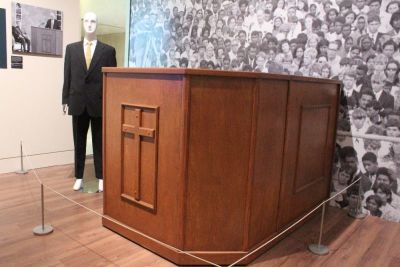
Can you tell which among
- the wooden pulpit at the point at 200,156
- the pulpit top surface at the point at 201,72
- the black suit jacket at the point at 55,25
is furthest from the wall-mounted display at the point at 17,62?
the pulpit top surface at the point at 201,72

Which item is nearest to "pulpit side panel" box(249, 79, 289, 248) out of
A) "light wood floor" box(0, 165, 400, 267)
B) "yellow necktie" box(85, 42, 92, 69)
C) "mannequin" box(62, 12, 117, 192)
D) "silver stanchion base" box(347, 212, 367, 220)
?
"light wood floor" box(0, 165, 400, 267)

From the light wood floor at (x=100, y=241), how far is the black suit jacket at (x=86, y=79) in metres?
0.86

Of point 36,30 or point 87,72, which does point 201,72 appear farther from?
point 36,30

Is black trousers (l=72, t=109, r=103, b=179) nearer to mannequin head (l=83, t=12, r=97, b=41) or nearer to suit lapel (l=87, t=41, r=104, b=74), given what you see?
suit lapel (l=87, t=41, r=104, b=74)

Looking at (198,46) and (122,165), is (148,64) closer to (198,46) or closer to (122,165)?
(198,46)

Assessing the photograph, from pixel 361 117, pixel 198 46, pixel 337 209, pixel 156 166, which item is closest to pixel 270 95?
pixel 156 166

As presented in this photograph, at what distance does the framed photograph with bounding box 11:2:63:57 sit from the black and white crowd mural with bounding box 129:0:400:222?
185 cm

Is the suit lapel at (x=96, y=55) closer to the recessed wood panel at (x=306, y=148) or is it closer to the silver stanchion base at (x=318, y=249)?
the recessed wood panel at (x=306, y=148)

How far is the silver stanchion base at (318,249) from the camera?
2527 millimetres

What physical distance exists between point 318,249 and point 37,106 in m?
3.41

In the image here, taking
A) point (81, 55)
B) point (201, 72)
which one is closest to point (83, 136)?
point (81, 55)

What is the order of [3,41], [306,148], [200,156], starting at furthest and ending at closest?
[3,41], [306,148], [200,156]

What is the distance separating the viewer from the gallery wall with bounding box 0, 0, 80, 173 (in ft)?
13.0

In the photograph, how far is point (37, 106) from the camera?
4.20 meters
